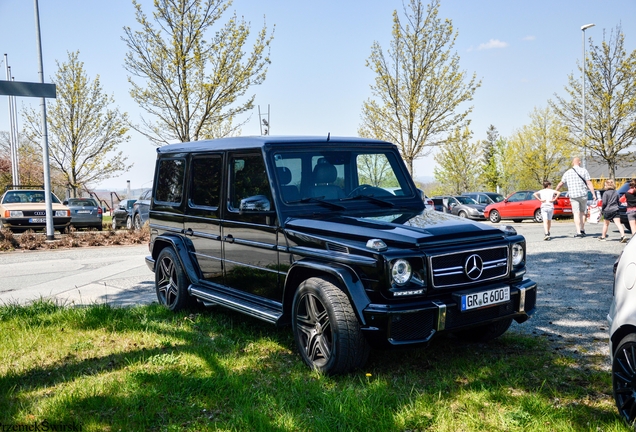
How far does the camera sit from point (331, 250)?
171 inches

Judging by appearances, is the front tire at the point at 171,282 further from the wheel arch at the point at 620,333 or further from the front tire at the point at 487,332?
the wheel arch at the point at 620,333

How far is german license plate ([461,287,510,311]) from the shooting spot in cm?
411

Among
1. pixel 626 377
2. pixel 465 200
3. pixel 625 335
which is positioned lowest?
pixel 626 377

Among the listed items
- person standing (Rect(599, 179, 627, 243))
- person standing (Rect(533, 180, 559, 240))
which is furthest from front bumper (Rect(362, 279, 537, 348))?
person standing (Rect(599, 179, 627, 243))

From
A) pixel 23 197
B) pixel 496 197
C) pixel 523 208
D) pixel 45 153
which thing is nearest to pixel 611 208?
pixel 523 208

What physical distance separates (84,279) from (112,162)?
2489 cm

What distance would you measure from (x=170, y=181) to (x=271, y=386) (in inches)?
137

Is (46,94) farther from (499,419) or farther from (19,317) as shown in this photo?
(499,419)

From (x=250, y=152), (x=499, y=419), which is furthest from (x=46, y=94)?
(x=499, y=419)

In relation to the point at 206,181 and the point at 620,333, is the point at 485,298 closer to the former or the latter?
the point at 620,333

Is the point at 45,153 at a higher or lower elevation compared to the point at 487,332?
higher

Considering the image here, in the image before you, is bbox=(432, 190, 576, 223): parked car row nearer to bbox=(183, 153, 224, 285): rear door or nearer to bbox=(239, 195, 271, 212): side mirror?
bbox=(183, 153, 224, 285): rear door

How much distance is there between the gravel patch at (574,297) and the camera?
17.0 ft

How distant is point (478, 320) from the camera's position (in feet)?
13.9
